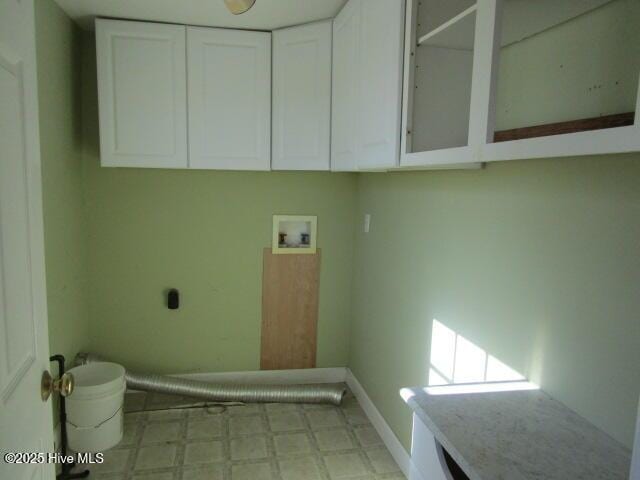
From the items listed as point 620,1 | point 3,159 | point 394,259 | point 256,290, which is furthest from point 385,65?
point 256,290

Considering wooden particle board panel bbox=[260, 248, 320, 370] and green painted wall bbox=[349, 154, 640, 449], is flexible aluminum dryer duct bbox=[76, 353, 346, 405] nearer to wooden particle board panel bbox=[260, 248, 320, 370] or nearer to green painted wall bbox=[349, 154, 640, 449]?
wooden particle board panel bbox=[260, 248, 320, 370]

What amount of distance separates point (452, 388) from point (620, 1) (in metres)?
1.10

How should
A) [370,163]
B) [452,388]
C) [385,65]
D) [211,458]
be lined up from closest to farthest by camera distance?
[452,388]
[385,65]
[370,163]
[211,458]

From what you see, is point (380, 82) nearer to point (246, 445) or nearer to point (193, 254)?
point (193, 254)

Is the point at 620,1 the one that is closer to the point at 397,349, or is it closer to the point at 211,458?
the point at 397,349

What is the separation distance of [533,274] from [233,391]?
2.07 metres

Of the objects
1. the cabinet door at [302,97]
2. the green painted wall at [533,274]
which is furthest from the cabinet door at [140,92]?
the green painted wall at [533,274]

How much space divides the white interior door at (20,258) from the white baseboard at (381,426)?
4.95ft

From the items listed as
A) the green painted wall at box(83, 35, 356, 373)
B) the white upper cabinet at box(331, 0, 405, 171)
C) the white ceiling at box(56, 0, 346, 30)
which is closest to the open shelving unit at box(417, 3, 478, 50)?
the white upper cabinet at box(331, 0, 405, 171)

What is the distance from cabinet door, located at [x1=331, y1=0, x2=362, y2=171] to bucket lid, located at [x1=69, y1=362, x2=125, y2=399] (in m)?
1.58

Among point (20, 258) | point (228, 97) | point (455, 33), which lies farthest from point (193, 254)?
point (455, 33)

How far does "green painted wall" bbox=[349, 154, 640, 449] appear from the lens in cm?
112

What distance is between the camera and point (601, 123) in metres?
1.17

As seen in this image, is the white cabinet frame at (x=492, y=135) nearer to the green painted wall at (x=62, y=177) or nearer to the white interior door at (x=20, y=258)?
the white interior door at (x=20, y=258)
